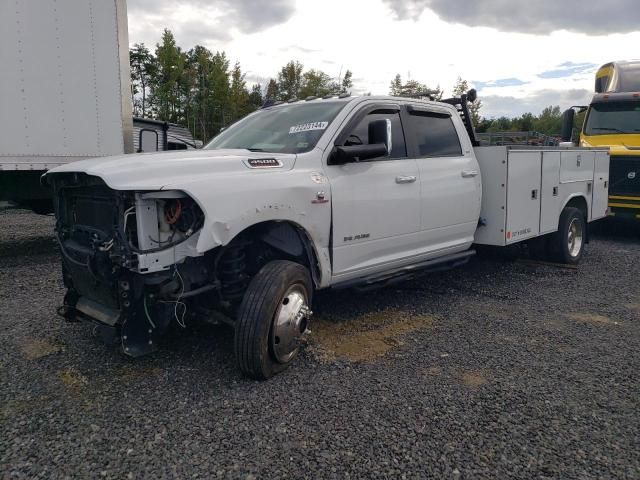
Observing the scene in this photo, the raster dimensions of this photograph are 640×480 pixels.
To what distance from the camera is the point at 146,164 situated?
10.7 ft

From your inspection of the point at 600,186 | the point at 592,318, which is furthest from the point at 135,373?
the point at 600,186

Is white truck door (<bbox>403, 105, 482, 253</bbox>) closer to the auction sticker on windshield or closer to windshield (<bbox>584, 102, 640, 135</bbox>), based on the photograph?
the auction sticker on windshield

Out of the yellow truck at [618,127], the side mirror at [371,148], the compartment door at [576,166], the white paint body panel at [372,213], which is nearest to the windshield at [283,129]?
the side mirror at [371,148]

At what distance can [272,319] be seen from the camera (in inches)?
137

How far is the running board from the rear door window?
1.07m

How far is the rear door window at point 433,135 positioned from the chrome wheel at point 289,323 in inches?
83.3

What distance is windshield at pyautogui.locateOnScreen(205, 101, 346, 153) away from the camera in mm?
4266

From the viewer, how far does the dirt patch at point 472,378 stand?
3551 mm

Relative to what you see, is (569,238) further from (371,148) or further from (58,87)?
(58,87)

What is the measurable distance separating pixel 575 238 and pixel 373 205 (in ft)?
14.3

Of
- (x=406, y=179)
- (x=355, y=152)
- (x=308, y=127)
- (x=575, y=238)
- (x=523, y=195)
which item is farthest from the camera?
(x=575, y=238)

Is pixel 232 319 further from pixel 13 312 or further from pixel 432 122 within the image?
pixel 432 122

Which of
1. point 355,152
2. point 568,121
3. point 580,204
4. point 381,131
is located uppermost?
point 568,121

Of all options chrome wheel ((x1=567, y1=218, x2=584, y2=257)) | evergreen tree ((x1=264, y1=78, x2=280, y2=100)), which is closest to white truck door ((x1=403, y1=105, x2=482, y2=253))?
chrome wheel ((x1=567, y1=218, x2=584, y2=257))
